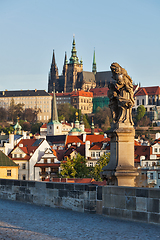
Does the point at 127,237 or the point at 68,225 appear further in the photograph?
the point at 68,225

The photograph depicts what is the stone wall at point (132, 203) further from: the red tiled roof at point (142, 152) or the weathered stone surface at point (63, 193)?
the red tiled roof at point (142, 152)

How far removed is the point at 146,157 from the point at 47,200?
6060 centimetres

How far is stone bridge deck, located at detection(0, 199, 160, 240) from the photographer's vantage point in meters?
8.64

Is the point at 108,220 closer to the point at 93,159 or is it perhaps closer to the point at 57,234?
the point at 57,234

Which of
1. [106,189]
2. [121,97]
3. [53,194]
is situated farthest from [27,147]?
[106,189]

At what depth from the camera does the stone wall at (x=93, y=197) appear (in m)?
9.36

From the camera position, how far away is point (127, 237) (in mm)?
8398

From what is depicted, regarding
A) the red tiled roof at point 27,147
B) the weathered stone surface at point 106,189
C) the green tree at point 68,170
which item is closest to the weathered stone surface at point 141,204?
the weathered stone surface at point 106,189

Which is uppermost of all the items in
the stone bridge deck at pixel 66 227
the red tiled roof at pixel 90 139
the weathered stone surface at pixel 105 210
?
the red tiled roof at pixel 90 139

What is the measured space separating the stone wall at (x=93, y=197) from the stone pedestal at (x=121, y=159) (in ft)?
3.91

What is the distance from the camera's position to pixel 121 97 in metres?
13.0

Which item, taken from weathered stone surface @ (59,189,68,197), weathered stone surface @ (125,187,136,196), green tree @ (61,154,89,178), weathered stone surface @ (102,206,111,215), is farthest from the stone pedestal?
green tree @ (61,154,89,178)

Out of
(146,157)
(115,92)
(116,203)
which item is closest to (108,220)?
(116,203)

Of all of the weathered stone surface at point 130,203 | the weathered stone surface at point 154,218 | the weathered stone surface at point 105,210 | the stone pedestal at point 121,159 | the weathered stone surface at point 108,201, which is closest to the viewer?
the weathered stone surface at point 154,218
